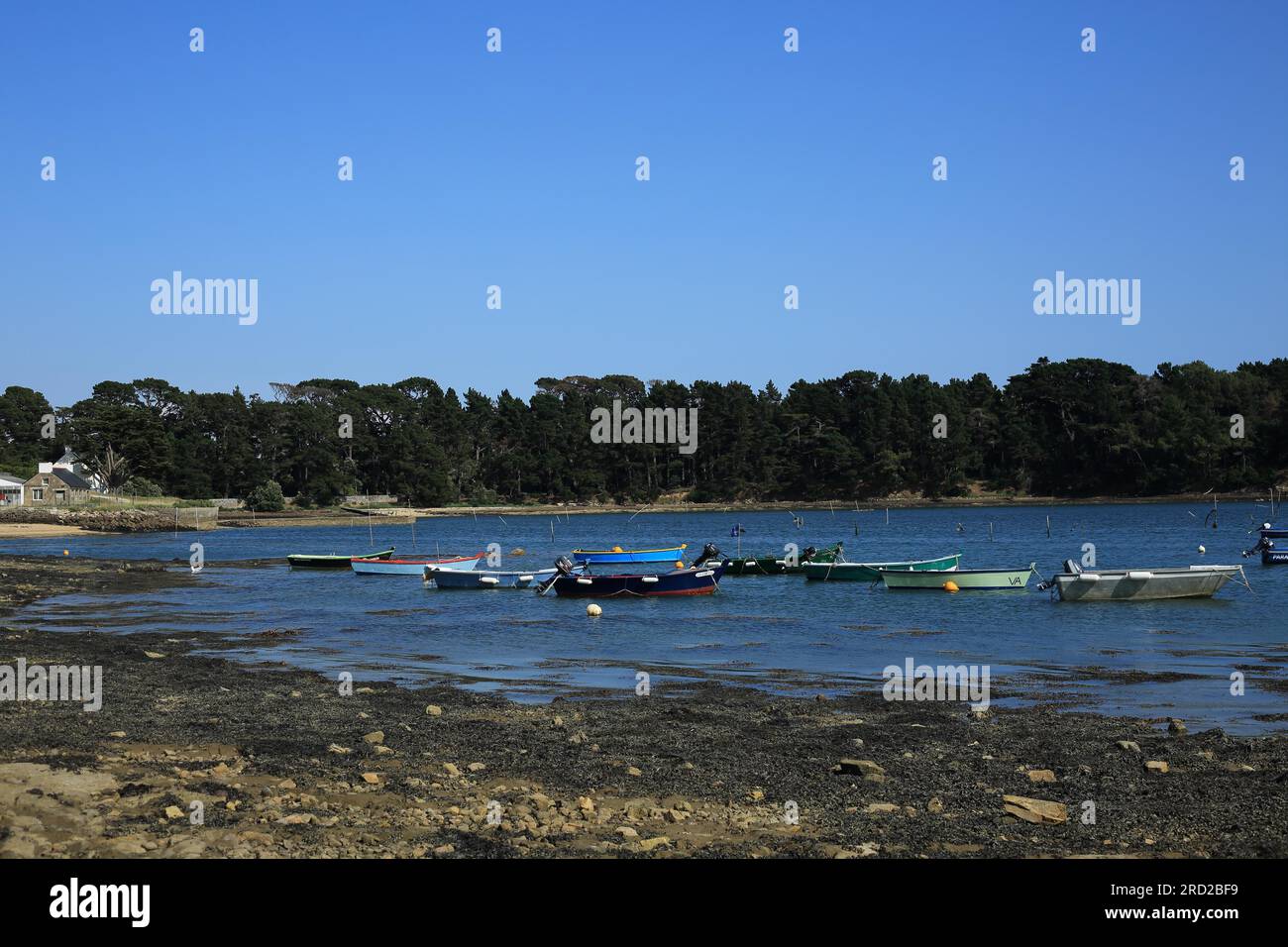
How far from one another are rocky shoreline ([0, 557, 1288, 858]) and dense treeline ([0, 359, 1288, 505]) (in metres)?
125

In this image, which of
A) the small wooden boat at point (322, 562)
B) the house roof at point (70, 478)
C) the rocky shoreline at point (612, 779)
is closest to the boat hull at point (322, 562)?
the small wooden boat at point (322, 562)

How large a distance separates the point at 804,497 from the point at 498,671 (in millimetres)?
135459

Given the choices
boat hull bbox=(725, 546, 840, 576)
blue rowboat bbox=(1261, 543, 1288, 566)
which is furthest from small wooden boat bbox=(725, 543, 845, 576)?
blue rowboat bbox=(1261, 543, 1288, 566)

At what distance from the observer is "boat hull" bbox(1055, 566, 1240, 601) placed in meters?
37.3

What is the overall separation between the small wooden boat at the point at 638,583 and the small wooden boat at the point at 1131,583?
12032 mm

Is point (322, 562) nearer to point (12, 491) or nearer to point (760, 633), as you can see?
point (760, 633)

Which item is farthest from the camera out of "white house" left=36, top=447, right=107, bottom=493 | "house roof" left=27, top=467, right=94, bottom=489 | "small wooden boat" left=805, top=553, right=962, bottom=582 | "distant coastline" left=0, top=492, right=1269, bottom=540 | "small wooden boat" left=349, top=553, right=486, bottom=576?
"white house" left=36, top=447, right=107, bottom=493

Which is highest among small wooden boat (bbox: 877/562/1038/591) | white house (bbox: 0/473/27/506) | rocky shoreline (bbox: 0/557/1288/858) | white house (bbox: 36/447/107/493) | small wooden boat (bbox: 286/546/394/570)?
white house (bbox: 36/447/107/493)

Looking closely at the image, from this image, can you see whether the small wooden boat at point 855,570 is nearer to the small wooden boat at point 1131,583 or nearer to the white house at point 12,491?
the small wooden boat at point 1131,583

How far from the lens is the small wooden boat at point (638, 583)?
4131 centimetres

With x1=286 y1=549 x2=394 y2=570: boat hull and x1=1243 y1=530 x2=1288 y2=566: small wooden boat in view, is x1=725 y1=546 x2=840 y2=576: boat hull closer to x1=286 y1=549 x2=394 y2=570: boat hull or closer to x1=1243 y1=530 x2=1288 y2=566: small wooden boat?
x1=286 y1=549 x2=394 y2=570: boat hull

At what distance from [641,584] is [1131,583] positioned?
631 inches
